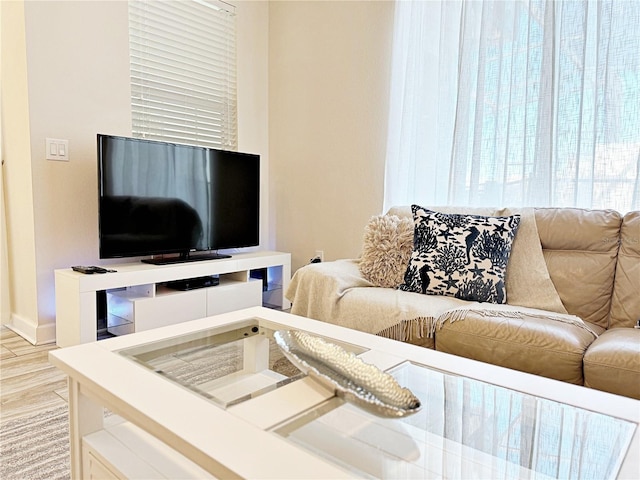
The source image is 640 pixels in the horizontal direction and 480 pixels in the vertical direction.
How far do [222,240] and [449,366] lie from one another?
226 cm

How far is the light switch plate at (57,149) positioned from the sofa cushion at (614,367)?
2716 millimetres

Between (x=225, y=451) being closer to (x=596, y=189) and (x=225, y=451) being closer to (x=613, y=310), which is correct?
(x=613, y=310)

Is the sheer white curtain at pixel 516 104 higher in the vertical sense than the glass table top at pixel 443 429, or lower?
higher

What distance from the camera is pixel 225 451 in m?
0.74

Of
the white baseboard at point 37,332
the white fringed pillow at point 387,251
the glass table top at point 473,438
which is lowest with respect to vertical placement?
the white baseboard at point 37,332

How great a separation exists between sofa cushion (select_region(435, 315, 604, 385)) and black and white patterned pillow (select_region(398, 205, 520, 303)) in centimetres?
33

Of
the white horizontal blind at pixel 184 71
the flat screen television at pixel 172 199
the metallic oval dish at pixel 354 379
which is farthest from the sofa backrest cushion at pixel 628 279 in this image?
the white horizontal blind at pixel 184 71

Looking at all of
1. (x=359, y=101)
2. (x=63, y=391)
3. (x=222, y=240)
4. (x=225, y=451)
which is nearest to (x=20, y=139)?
(x=222, y=240)

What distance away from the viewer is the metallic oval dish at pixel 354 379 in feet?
3.01

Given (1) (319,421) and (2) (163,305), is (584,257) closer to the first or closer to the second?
(1) (319,421)

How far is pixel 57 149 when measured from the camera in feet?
8.54

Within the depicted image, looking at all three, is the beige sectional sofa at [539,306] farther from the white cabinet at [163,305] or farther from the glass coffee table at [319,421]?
the white cabinet at [163,305]

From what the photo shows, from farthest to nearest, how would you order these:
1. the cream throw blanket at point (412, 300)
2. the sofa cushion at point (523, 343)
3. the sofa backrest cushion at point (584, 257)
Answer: the sofa backrest cushion at point (584, 257) → the cream throw blanket at point (412, 300) → the sofa cushion at point (523, 343)

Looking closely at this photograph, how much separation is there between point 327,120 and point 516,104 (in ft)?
4.40
